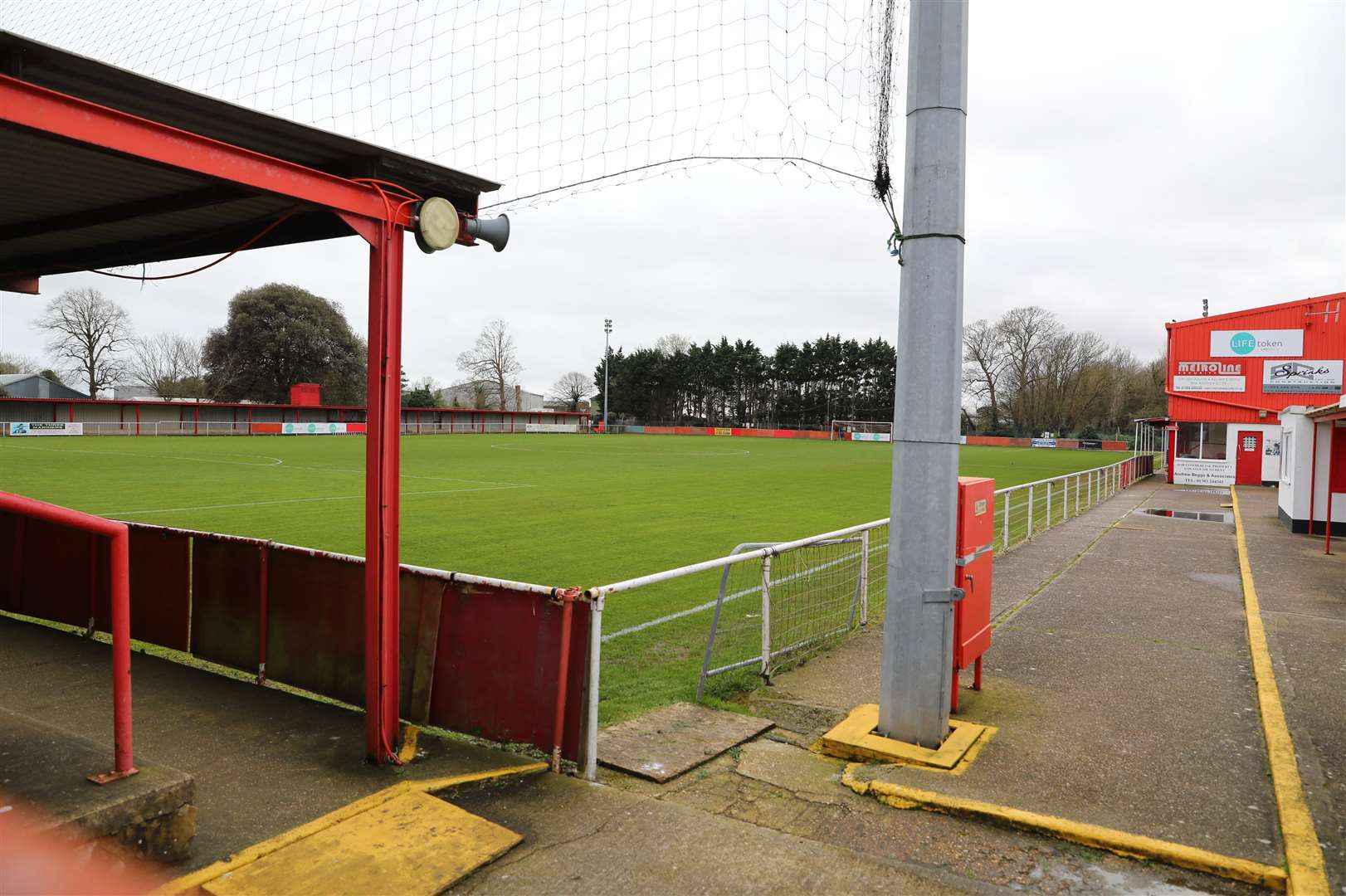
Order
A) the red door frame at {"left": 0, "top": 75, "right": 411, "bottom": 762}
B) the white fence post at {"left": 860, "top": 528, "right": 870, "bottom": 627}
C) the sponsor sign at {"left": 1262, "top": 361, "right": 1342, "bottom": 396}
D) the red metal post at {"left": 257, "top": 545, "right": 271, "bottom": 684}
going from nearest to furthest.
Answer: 1. the red door frame at {"left": 0, "top": 75, "right": 411, "bottom": 762}
2. the red metal post at {"left": 257, "top": 545, "right": 271, "bottom": 684}
3. the white fence post at {"left": 860, "top": 528, "right": 870, "bottom": 627}
4. the sponsor sign at {"left": 1262, "top": 361, "right": 1342, "bottom": 396}

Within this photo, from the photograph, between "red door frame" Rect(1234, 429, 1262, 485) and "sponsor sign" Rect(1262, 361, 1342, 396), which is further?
"red door frame" Rect(1234, 429, 1262, 485)

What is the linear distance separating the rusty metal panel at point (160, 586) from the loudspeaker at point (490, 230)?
10.9 ft

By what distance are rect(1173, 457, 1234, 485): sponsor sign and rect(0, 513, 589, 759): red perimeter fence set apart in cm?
3334

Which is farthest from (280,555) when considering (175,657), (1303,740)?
(1303,740)

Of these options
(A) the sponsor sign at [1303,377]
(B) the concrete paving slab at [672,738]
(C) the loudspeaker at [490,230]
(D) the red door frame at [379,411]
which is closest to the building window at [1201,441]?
(A) the sponsor sign at [1303,377]

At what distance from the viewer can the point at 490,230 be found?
207 inches

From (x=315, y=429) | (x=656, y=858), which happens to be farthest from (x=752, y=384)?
(x=656, y=858)

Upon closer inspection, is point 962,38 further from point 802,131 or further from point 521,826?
point 521,826

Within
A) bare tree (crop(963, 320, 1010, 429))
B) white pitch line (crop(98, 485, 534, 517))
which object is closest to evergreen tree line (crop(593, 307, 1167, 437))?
bare tree (crop(963, 320, 1010, 429))

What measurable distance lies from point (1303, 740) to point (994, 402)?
89.3 metres

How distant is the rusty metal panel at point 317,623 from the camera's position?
5562 millimetres

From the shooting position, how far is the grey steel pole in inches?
199

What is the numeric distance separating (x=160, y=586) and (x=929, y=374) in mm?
5756

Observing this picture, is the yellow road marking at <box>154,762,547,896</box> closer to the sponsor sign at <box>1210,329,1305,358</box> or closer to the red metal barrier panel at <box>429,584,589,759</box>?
the red metal barrier panel at <box>429,584,589,759</box>
